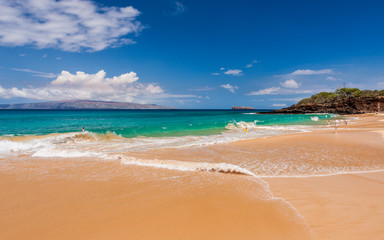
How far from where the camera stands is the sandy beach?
305cm

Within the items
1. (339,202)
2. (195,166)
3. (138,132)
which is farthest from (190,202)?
(138,132)

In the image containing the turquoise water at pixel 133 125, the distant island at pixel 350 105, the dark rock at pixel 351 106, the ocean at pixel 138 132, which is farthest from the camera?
the distant island at pixel 350 105

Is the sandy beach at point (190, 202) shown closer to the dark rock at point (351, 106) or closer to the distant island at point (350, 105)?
the dark rock at point (351, 106)

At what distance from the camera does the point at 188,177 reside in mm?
5711

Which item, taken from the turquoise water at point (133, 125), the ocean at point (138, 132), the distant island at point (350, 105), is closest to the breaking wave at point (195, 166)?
the ocean at point (138, 132)

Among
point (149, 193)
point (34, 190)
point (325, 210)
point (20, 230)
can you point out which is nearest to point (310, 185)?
point (325, 210)

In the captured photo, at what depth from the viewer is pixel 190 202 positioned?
406cm

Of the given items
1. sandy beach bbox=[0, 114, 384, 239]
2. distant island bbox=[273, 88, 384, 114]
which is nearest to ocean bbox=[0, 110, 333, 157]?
sandy beach bbox=[0, 114, 384, 239]

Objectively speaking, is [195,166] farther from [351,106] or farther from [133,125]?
[351,106]

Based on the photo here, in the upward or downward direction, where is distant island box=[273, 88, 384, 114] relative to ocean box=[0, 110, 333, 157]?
upward

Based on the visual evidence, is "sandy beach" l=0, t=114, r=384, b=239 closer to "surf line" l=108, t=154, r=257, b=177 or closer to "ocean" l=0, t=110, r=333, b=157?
"surf line" l=108, t=154, r=257, b=177

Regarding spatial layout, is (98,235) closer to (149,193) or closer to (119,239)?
(119,239)

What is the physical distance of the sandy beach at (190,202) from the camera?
3053 mm

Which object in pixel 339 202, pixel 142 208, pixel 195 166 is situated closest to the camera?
pixel 142 208
